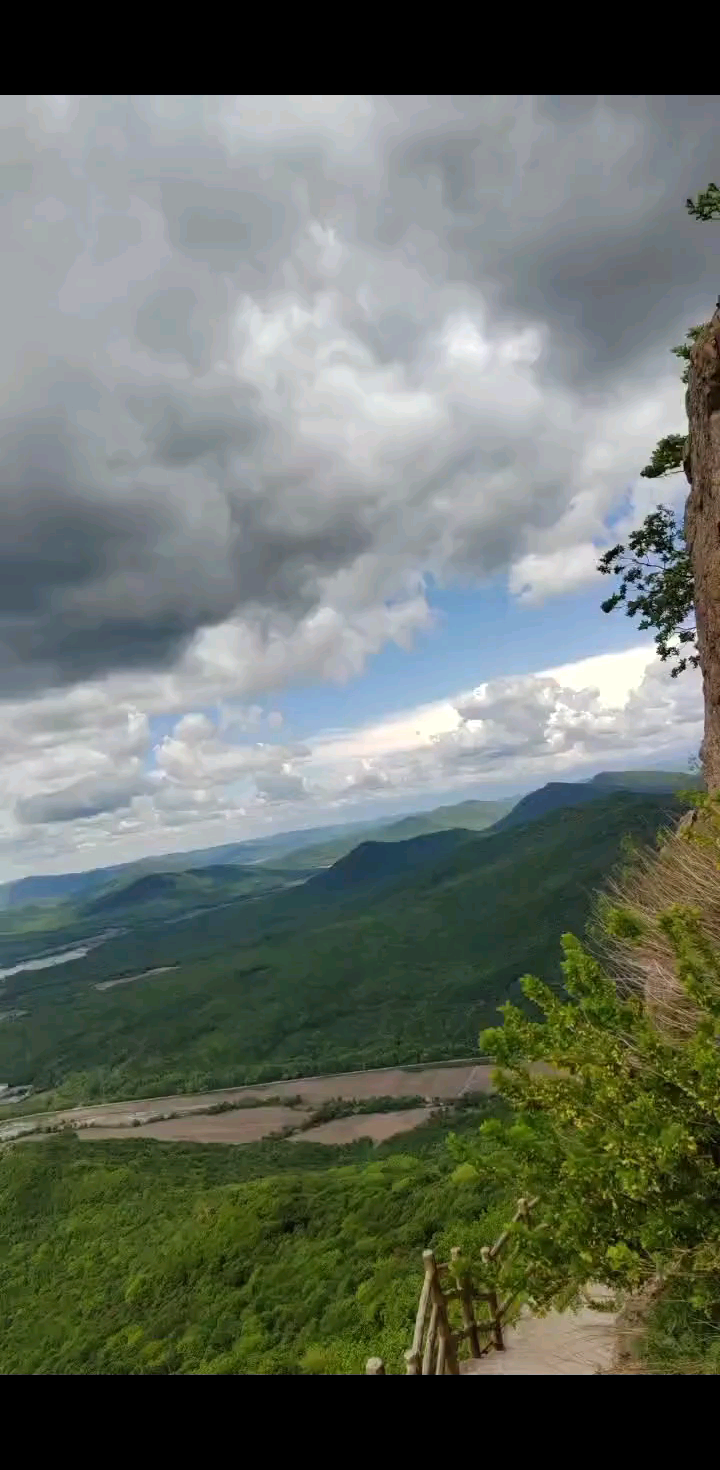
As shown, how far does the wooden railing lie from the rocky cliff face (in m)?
9.66

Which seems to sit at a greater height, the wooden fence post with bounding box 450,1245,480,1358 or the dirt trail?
the wooden fence post with bounding box 450,1245,480,1358

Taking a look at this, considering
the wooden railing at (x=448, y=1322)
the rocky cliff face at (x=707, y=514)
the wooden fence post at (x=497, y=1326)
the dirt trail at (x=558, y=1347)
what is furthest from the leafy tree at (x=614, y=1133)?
the rocky cliff face at (x=707, y=514)

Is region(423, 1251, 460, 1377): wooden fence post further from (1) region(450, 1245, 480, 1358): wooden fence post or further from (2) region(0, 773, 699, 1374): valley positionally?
(2) region(0, 773, 699, 1374): valley

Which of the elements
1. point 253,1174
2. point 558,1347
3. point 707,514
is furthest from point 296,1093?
point 707,514

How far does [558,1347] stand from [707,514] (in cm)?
1467

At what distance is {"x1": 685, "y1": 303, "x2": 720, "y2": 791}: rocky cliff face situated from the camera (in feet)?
50.6

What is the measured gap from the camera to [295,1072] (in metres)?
147

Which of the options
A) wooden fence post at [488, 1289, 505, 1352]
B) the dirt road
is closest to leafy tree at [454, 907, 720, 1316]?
wooden fence post at [488, 1289, 505, 1352]
